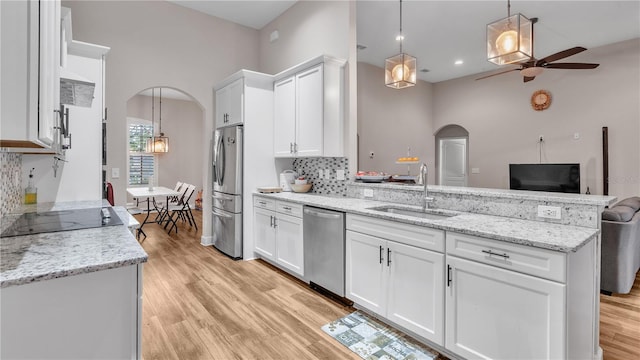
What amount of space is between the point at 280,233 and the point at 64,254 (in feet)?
7.92

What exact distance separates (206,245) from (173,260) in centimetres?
73

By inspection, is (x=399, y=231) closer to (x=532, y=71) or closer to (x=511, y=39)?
(x=511, y=39)

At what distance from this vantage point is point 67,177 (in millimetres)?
3021

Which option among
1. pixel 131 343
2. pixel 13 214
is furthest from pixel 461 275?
pixel 13 214

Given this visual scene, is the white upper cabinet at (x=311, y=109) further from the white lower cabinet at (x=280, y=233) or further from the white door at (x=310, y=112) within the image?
the white lower cabinet at (x=280, y=233)

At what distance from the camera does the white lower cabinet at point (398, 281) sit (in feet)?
6.71

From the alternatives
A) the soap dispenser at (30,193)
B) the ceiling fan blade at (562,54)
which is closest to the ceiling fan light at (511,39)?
the ceiling fan blade at (562,54)

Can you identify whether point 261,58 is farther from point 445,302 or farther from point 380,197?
point 445,302

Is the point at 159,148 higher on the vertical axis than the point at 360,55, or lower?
lower

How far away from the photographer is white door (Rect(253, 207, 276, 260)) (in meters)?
3.77

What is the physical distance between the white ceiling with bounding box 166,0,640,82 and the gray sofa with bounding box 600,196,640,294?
3.05m

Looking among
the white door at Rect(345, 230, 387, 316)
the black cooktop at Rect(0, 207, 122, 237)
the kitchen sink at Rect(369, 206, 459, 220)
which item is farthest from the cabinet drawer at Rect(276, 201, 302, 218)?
the black cooktop at Rect(0, 207, 122, 237)

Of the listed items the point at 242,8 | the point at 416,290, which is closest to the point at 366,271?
the point at 416,290

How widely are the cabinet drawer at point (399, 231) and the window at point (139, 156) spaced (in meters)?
7.29
